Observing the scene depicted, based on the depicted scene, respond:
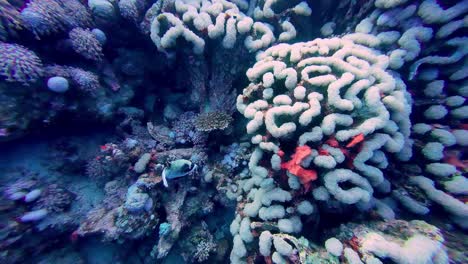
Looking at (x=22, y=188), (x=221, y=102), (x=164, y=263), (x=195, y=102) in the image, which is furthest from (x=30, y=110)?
(x=164, y=263)

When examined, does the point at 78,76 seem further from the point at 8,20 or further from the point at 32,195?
the point at 32,195

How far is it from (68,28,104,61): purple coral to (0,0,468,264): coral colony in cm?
2

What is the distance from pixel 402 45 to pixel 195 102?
130 inches

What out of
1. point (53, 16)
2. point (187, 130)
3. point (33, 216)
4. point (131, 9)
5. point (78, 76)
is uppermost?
point (131, 9)

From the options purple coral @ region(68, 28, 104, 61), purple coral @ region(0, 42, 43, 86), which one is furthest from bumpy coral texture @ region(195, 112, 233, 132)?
purple coral @ region(0, 42, 43, 86)

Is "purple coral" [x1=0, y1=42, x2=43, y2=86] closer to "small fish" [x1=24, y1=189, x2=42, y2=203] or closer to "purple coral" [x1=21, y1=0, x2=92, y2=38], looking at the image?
"purple coral" [x1=21, y1=0, x2=92, y2=38]

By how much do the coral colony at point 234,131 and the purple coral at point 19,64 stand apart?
19 mm

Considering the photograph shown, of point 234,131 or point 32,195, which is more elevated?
point 234,131

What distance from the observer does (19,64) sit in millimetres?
3449

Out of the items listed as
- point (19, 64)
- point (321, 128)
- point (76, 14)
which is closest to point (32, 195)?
point (19, 64)

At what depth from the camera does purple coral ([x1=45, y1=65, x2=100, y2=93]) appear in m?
3.82

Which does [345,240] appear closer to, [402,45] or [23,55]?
[402,45]

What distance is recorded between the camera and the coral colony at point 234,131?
2611mm

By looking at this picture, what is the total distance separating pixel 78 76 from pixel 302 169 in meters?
3.84
